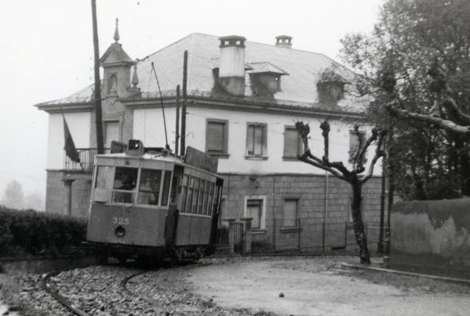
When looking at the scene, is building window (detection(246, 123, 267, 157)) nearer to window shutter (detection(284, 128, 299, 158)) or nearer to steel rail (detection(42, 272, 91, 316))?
window shutter (detection(284, 128, 299, 158))

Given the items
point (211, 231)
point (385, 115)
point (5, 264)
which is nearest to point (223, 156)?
point (211, 231)

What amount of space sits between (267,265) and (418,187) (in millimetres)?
5135

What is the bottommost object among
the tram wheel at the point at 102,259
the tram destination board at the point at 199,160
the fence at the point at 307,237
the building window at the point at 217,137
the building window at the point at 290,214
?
→ the tram wheel at the point at 102,259

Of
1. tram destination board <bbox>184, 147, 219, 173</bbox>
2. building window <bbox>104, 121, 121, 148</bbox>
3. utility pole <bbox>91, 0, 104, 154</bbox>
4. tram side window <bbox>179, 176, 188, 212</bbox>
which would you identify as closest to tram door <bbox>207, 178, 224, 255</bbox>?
tram destination board <bbox>184, 147, 219, 173</bbox>

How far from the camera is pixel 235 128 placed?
37406mm

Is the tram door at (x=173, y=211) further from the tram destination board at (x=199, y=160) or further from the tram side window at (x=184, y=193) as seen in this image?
the tram destination board at (x=199, y=160)

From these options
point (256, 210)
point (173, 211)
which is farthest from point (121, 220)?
point (256, 210)

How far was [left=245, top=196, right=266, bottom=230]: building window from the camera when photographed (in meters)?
38.0

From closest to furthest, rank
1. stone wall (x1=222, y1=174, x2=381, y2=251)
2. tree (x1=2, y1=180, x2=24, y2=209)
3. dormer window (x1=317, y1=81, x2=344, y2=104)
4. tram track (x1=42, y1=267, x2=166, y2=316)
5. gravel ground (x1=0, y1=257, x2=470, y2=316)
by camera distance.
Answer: tram track (x1=42, y1=267, x2=166, y2=316) < gravel ground (x1=0, y1=257, x2=470, y2=316) < stone wall (x1=222, y1=174, x2=381, y2=251) < dormer window (x1=317, y1=81, x2=344, y2=104) < tree (x1=2, y1=180, x2=24, y2=209)

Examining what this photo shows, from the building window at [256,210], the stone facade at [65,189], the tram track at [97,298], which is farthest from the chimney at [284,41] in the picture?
the tram track at [97,298]

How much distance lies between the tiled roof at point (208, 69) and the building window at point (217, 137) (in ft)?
4.84

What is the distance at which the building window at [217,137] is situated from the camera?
36531 mm

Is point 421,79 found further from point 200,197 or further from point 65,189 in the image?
point 65,189

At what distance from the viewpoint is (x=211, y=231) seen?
25.6 m
